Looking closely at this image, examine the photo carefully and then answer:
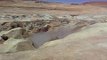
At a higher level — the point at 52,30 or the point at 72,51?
the point at 72,51

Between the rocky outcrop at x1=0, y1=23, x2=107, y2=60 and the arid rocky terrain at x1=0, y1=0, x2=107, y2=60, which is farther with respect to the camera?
the arid rocky terrain at x1=0, y1=0, x2=107, y2=60

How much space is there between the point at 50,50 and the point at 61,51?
0.47ft

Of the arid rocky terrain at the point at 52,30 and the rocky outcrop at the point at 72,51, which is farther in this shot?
the arid rocky terrain at the point at 52,30

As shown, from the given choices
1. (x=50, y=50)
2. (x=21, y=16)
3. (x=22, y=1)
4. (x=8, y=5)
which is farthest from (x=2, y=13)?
(x=50, y=50)

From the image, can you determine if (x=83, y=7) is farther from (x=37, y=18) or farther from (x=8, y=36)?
(x=8, y=36)

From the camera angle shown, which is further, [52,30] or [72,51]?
[52,30]

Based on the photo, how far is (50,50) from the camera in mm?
3150

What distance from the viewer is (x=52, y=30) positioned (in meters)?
4.84

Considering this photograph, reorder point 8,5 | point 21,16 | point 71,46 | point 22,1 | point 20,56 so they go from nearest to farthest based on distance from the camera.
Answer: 1. point 20,56
2. point 71,46
3. point 21,16
4. point 8,5
5. point 22,1

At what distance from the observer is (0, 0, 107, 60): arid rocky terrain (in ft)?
9.96

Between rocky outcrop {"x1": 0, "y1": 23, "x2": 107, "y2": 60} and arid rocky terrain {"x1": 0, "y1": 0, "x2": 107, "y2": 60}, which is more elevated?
rocky outcrop {"x1": 0, "y1": 23, "x2": 107, "y2": 60}

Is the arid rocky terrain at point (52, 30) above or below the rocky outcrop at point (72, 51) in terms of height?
below

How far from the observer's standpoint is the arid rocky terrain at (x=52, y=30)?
3035mm

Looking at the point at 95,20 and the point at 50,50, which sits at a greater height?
the point at 50,50
